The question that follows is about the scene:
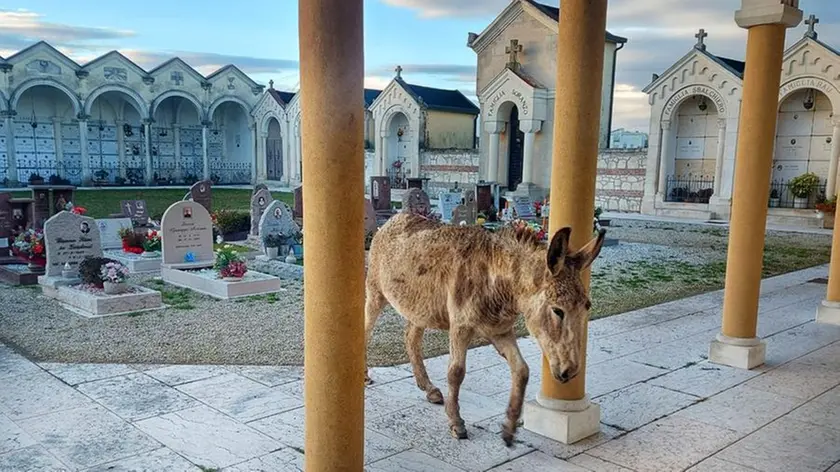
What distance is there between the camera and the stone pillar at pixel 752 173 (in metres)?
6.39

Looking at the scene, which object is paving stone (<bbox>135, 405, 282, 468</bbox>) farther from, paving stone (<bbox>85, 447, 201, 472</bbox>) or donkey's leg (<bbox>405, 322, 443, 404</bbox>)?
donkey's leg (<bbox>405, 322, 443, 404</bbox>)

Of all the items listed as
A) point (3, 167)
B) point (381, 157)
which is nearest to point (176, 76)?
point (3, 167)

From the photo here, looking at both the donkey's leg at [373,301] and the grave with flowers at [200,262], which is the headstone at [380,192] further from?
the donkey's leg at [373,301]

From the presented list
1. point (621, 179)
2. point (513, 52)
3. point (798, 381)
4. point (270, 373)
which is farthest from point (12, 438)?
point (513, 52)

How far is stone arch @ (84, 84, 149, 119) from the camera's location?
1483 inches

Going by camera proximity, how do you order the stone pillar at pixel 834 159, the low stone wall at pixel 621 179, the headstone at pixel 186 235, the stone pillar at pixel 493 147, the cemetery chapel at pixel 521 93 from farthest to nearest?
the stone pillar at pixel 493 147 < the cemetery chapel at pixel 521 93 < the low stone wall at pixel 621 179 < the stone pillar at pixel 834 159 < the headstone at pixel 186 235

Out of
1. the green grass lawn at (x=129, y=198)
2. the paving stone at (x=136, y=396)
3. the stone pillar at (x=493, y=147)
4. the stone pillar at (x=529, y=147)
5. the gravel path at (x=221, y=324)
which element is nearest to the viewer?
the paving stone at (x=136, y=396)

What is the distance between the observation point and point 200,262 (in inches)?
481

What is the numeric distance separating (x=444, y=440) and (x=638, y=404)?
6.62 feet

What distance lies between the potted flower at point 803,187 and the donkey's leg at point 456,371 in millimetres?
23354

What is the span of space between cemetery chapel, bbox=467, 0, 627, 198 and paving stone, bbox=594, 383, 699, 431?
2296cm

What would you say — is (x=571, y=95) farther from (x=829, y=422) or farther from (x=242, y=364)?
(x=242, y=364)

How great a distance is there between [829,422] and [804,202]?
71.2ft

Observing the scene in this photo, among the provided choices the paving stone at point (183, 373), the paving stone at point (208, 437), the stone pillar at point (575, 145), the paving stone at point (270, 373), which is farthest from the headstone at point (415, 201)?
the stone pillar at point (575, 145)
